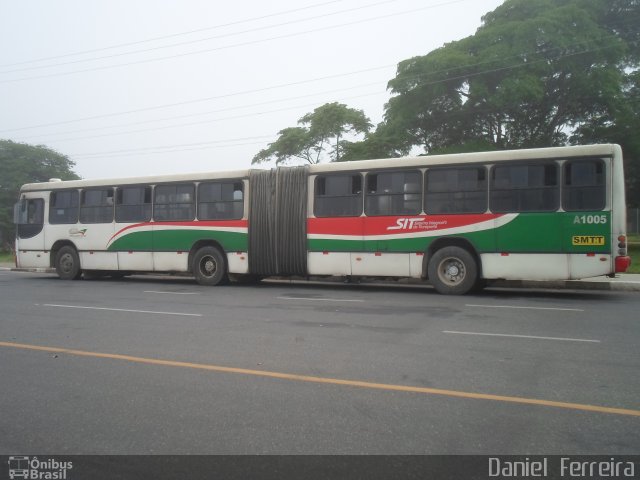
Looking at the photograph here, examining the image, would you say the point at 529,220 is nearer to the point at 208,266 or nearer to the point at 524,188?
the point at 524,188

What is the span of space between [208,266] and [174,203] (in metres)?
2.23

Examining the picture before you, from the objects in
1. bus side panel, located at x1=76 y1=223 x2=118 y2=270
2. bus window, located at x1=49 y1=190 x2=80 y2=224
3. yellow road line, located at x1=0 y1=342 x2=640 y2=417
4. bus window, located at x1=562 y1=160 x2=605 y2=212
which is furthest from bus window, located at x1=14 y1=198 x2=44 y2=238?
bus window, located at x1=562 y1=160 x2=605 y2=212

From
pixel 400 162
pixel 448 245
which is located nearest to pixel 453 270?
pixel 448 245

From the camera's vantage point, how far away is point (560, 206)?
11.5 meters

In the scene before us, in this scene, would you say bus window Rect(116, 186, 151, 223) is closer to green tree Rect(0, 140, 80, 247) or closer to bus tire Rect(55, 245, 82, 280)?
bus tire Rect(55, 245, 82, 280)

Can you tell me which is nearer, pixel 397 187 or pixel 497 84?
pixel 397 187

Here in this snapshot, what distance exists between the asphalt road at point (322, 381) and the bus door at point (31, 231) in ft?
28.9

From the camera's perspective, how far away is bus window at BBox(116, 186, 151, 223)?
647 inches

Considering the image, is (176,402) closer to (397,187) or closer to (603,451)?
(603,451)

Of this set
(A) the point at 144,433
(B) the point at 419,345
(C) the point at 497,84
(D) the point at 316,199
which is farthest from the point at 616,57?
(A) the point at 144,433

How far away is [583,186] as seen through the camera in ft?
37.2

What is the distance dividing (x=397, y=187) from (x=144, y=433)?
1020 cm

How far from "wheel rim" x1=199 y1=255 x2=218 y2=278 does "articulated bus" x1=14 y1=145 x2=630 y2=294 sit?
0.10 ft

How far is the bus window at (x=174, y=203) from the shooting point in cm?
1577
